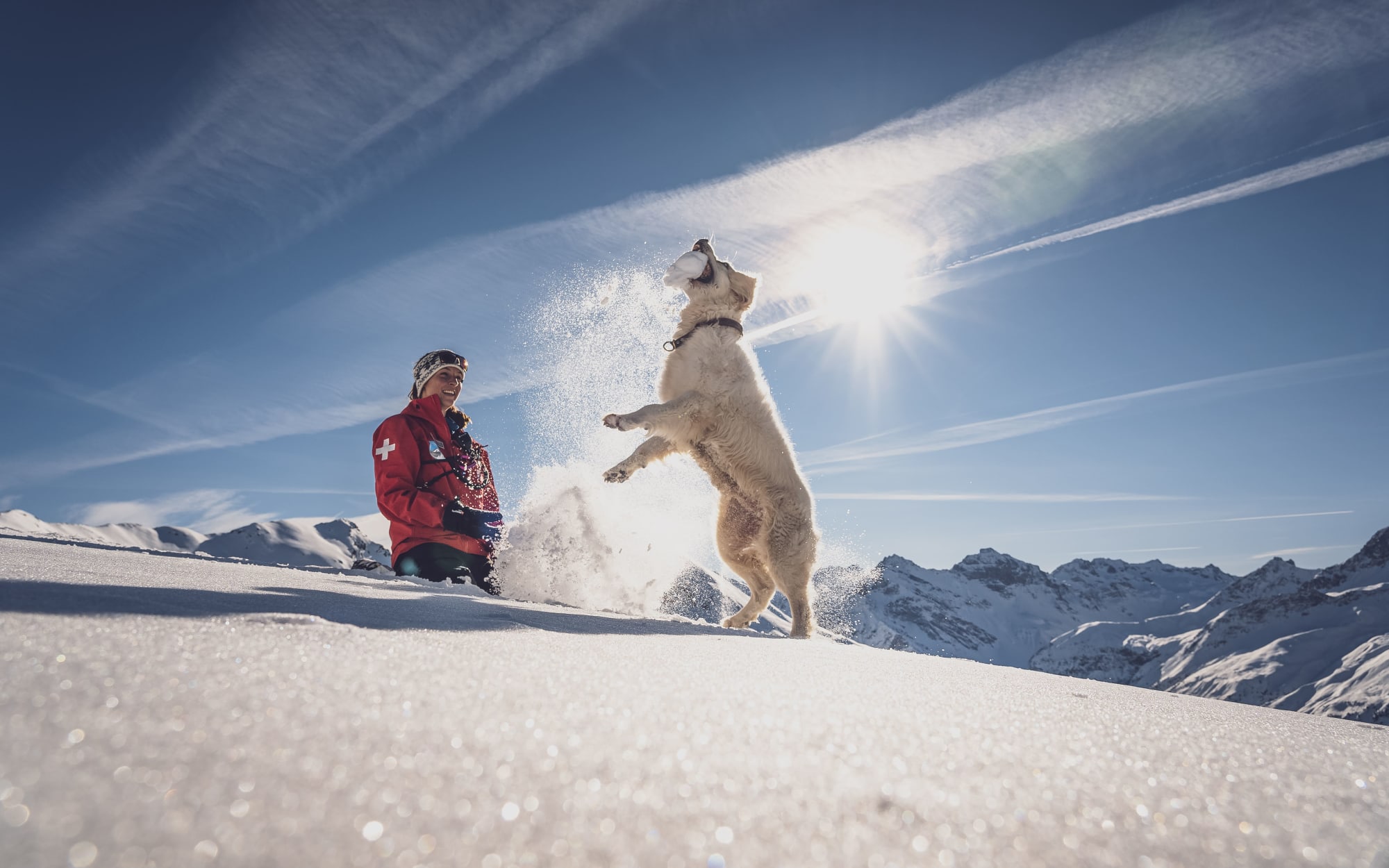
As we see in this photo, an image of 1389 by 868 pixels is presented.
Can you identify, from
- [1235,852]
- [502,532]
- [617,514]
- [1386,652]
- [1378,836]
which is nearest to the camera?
[1235,852]

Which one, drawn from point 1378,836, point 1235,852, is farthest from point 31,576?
point 1378,836

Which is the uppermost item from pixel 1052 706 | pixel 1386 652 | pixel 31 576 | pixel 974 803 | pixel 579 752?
pixel 31 576

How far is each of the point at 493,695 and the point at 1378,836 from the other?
1262mm

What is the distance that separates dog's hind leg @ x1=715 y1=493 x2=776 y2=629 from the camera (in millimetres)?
5750

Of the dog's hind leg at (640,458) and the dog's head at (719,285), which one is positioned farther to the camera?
the dog's head at (719,285)

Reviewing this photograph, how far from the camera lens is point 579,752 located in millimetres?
763

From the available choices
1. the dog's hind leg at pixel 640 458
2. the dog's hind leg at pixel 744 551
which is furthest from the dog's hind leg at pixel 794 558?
the dog's hind leg at pixel 640 458

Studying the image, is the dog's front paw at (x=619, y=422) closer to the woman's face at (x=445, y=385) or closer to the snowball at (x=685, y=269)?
the snowball at (x=685, y=269)

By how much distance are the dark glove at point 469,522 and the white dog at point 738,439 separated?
1804 mm

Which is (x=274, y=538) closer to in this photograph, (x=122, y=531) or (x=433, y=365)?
(x=122, y=531)

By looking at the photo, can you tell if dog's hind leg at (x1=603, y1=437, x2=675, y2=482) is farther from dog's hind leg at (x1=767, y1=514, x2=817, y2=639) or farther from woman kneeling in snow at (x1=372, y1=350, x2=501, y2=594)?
woman kneeling in snow at (x1=372, y1=350, x2=501, y2=594)

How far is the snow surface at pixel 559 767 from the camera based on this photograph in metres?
0.54

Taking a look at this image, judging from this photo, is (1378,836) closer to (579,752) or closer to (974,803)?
(974,803)

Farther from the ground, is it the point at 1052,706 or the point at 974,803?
the point at 974,803
